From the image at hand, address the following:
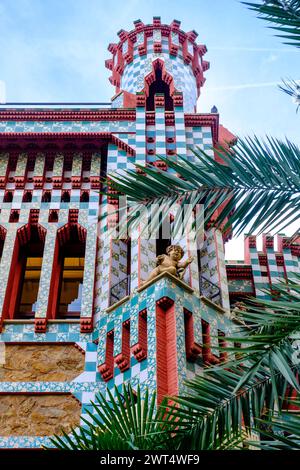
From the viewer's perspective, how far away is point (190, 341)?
388 inches

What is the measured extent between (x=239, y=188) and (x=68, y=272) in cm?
789

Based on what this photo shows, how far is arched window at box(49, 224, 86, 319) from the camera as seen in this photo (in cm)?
1184

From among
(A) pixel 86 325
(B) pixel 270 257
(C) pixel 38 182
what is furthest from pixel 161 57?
(A) pixel 86 325

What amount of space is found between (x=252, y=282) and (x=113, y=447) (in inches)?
342

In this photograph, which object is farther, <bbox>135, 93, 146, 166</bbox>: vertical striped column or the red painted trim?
the red painted trim

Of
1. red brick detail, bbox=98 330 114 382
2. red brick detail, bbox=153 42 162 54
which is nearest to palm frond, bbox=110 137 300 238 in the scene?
red brick detail, bbox=98 330 114 382

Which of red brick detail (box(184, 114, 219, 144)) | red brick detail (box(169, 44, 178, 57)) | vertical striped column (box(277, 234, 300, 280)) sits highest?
red brick detail (box(169, 44, 178, 57))

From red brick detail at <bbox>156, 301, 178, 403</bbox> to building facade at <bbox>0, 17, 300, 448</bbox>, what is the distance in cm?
2

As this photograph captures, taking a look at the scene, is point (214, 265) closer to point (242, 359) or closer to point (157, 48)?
point (157, 48)

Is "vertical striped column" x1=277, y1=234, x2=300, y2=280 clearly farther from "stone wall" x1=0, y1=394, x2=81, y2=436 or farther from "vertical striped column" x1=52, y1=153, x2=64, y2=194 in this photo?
"stone wall" x1=0, y1=394, x2=81, y2=436

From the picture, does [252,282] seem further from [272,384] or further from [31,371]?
[272,384]

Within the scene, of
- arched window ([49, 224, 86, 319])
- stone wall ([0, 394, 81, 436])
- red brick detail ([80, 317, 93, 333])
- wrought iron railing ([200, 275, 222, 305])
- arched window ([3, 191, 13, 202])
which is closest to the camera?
stone wall ([0, 394, 81, 436])

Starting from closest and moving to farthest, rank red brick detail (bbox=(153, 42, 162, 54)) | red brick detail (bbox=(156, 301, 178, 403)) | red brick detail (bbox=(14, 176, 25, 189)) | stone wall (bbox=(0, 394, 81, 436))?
red brick detail (bbox=(156, 301, 178, 403)), stone wall (bbox=(0, 394, 81, 436)), red brick detail (bbox=(14, 176, 25, 189)), red brick detail (bbox=(153, 42, 162, 54))
